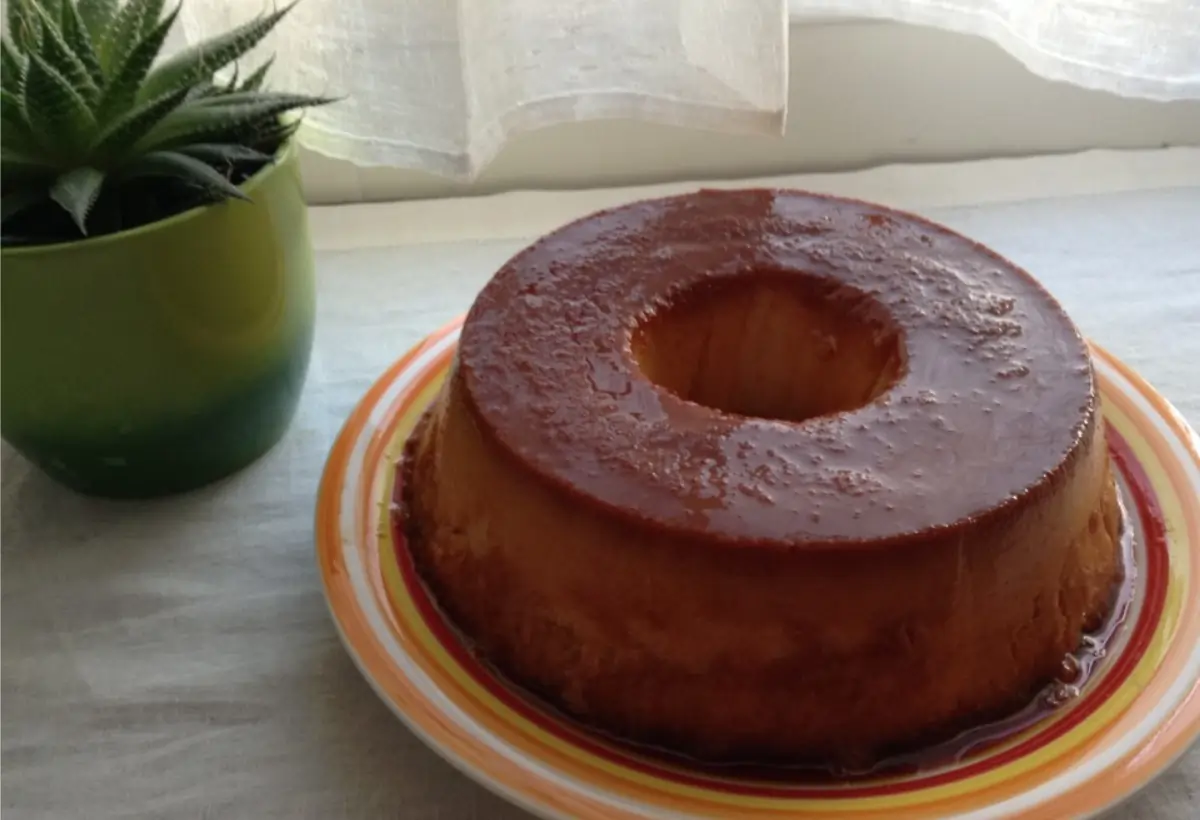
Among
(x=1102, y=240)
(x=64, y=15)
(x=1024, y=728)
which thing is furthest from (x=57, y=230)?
(x=1102, y=240)

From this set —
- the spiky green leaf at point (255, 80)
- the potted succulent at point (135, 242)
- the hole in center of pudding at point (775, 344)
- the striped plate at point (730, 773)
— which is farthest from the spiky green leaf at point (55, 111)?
the hole in center of pudding at point (775, 344)

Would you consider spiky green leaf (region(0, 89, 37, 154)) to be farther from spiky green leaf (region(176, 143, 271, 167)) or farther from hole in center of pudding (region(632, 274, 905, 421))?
hole in center of pudding (region(632, 274, 905, 421))

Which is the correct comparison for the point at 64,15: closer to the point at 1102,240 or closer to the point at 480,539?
the point at 480,539

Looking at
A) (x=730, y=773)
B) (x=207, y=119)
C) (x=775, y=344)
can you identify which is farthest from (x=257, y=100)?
(x=730, y=773)

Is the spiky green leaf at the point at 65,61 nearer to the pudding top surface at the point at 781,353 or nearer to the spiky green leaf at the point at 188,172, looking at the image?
the spiky green leaf at the point at 188,172

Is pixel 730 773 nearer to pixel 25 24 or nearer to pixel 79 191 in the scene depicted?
pixel 79 191
